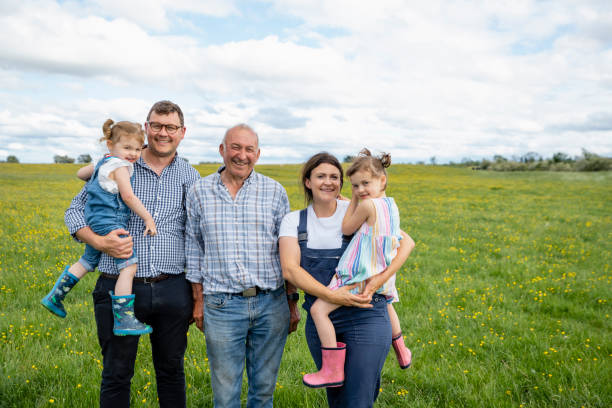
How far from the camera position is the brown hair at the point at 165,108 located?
361cm

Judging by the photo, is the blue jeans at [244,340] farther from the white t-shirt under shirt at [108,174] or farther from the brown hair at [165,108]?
the brown hair at [165,108]

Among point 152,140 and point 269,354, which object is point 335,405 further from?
point 152,140

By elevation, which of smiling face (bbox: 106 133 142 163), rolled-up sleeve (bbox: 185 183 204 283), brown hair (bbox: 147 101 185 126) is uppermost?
brown hair (bbox: 147 101 185 126)

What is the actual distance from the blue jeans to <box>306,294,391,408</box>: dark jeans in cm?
50

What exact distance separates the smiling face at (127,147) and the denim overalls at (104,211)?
9 centimetres

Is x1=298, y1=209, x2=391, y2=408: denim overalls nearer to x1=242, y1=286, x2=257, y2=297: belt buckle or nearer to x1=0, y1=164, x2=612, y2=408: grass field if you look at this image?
x1=242, y1=286, x2=257, y2=297: belt buckle

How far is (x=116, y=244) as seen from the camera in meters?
3.38

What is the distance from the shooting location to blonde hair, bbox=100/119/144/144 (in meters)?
3.57

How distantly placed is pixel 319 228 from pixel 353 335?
89 centimetres

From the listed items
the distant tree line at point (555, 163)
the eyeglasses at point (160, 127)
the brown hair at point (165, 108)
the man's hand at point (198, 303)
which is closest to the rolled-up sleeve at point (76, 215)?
the eyeglasses at point (160, 127)

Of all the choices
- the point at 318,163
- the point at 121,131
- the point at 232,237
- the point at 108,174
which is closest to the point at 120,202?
the point at 108,174

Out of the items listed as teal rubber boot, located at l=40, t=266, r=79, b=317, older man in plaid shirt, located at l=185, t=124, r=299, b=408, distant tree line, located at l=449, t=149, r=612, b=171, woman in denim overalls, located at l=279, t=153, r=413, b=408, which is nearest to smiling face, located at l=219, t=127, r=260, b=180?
older man in plaid shirt, located at l=185, t=124, r=299, b=408

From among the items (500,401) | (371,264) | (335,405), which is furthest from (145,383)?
(500,401)

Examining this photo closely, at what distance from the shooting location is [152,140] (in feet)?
12.0
